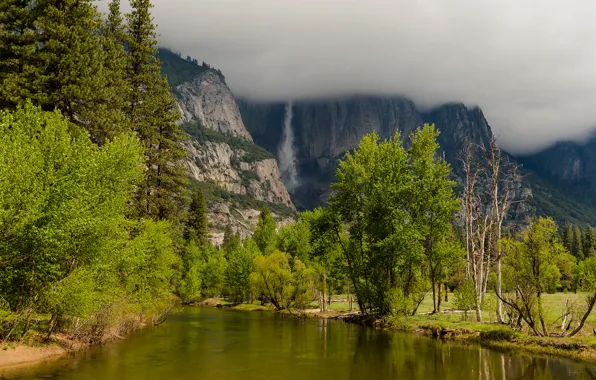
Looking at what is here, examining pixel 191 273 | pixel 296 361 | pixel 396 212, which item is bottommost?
pixel 296 361

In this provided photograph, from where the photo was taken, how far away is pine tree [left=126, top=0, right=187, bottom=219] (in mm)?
45688

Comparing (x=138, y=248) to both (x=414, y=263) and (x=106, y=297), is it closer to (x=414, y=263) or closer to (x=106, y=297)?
(x=106, y=297)

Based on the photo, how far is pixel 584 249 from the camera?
4601 inches

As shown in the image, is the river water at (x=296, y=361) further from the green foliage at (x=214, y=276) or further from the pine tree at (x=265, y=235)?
the green foliage at (x=214, y=276)

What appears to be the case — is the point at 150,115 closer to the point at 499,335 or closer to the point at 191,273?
the point at 499,335

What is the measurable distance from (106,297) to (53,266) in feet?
14.5

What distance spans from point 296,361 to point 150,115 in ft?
117

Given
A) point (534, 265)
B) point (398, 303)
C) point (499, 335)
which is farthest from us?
point (398, 303)

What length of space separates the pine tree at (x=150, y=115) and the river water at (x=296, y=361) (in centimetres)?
1730

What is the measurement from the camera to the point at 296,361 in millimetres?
24719

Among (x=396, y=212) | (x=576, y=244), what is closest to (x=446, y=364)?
(x=396, y=212)

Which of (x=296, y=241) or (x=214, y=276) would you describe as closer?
(x=296, y=241)

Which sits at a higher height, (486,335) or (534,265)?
(534,265)

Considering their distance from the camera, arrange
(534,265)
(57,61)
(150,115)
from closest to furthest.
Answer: (534,265) → (57,61) → (150,115)
